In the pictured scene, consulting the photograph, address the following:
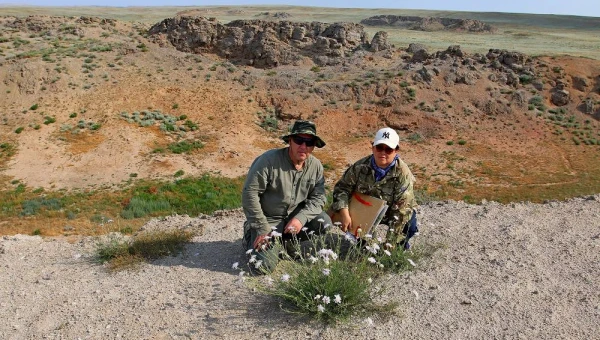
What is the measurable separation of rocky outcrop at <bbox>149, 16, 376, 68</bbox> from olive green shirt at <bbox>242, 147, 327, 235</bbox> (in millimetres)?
18184

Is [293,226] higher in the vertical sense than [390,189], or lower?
lower

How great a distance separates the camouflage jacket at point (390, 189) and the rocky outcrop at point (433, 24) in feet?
192

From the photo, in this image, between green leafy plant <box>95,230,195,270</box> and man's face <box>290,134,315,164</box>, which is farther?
green leafy plant <box>95,230,195,270</box>

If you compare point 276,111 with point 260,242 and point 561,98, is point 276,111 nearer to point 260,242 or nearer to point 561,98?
point 561,98

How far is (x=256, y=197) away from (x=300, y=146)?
64cm

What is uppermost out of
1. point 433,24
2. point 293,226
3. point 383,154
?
point 433,24

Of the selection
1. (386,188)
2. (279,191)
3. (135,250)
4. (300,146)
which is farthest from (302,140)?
(135,250)

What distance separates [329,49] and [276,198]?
19.7 metres

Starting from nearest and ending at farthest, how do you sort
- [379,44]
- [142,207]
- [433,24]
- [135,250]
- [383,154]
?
[383,154] < [135,250] < [142,207] < [379,44] < [433,24]

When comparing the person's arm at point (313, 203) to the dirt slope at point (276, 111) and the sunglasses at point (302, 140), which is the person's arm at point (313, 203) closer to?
the sunglasses at point (302, 140)

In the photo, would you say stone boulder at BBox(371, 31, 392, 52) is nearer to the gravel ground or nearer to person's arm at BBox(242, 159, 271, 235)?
the gravel ground

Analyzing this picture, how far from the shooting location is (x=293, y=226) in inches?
186

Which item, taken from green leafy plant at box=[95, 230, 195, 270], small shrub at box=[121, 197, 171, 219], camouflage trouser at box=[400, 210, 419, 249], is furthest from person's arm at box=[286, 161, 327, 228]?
small shrub at box=[121, 197, 171, 219]

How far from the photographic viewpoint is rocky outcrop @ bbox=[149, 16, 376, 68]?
22.9 m
